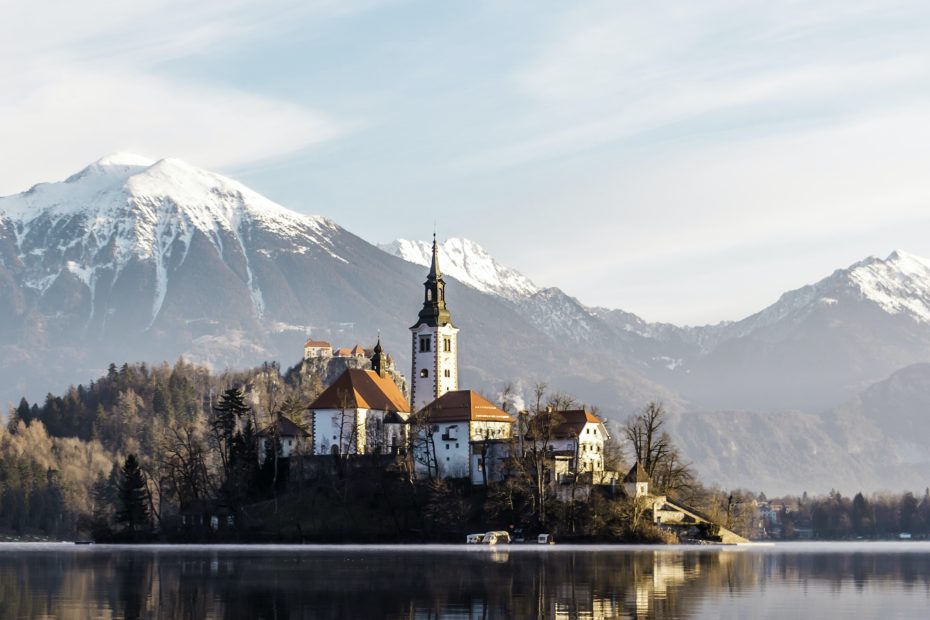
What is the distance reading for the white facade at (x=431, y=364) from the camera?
194625mm

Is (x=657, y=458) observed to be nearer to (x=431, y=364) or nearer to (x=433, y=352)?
(x=431, y=364)

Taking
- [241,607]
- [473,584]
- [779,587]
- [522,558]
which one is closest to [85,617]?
[241,607]

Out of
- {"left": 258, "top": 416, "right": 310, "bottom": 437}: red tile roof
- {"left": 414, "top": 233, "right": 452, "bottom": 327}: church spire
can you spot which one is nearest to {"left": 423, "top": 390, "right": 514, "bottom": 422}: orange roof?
{"left": 258, "top": 416, "right": 310, "bottom": 437}: red tile roof

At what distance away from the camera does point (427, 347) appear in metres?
196

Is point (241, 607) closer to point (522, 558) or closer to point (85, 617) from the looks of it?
point (85, 617)

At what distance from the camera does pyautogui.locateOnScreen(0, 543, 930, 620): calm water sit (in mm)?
85625

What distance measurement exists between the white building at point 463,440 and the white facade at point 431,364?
48.7 ft

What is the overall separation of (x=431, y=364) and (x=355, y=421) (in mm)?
17145

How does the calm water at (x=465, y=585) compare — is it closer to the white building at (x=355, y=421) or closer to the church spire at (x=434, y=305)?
the white building at (x=355, y=421)

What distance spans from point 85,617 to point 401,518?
276 ft

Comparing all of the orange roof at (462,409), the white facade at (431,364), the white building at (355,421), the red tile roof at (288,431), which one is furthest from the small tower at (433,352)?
the red tile roof at (288,431)

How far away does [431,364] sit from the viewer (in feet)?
641

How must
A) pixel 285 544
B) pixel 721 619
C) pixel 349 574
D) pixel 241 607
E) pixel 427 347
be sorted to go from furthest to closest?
1. pixel 427 347
2. pixel 285 544
3. pixel 349 574
4. pixel 241 607
5. pixel 721 619

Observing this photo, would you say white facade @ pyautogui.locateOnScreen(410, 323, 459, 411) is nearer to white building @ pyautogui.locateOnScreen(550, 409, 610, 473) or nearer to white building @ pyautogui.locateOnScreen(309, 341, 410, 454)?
white building @ pyautogui.locateOnScreen(309, 341, 410, 454)
